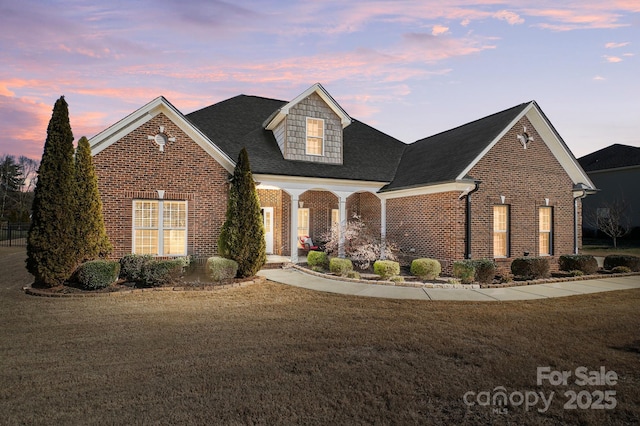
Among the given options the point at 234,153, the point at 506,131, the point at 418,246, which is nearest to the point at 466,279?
the point at 418,246

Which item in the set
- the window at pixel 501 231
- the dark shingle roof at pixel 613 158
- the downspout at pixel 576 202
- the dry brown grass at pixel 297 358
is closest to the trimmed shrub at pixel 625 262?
the downspout at pixel 576 202

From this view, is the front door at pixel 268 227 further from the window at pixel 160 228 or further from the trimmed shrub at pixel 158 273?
the trimmed shrub at pixel 158 273

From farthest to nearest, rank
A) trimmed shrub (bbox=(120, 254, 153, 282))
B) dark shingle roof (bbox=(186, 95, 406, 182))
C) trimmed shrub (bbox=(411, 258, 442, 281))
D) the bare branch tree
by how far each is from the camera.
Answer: the bare branch tree
dark shingle roof (bbox=(186, 95, 406, 182))
trimmed shrub (bbox=(411, 258, 442, 281))
trimmed shrub (bbox=(120, 254, 153, 282))

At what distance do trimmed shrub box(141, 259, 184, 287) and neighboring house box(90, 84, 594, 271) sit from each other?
2.34 meters

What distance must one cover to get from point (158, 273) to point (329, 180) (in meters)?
7.65

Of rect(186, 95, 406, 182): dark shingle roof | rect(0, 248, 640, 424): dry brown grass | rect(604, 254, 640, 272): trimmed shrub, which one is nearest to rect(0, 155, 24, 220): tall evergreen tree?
rect(186, 95, 406, 182): dark shingle roof

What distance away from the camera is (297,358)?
5.22 meters

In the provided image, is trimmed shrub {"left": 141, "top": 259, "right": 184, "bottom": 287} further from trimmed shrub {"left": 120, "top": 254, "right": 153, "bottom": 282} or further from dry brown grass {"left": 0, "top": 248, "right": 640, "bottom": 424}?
dry brown grass {"left": 0, "top": 248, "right": 640, "bottom": 424}

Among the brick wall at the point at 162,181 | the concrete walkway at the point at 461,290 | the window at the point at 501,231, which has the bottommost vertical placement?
the concrete walkway at the point at 461,290

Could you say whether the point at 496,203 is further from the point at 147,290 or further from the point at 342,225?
the point at 147,290

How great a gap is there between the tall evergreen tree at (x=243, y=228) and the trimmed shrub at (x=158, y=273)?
1.88m

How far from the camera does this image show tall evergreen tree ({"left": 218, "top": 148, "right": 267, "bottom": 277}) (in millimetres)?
11867

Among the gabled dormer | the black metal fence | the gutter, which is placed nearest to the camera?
the gutter

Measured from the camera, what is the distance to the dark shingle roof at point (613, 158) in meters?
30.0
